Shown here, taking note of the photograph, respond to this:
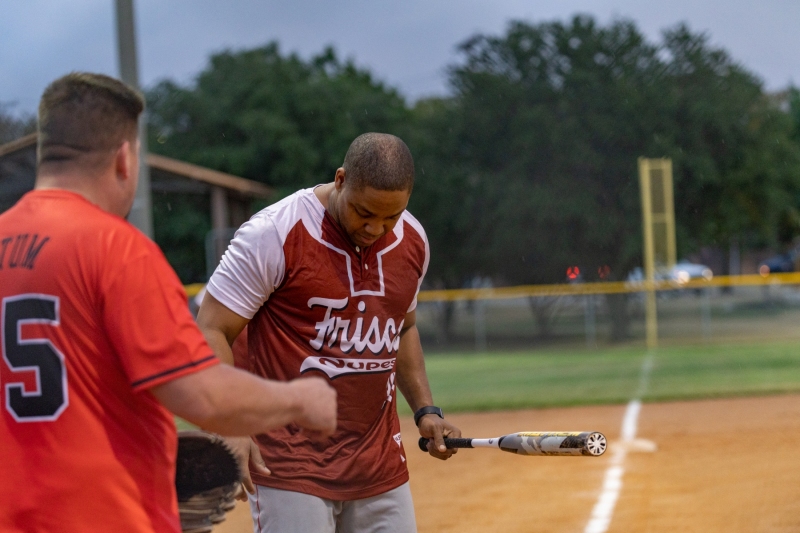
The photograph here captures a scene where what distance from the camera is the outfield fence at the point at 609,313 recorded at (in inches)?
825

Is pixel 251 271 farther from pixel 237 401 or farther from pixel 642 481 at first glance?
pixel 642 481

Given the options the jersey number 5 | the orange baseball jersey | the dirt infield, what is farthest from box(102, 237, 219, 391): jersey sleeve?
the dirt infield

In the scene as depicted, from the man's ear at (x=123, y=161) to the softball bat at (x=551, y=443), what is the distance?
1.74 meters

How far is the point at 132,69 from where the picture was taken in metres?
7.96

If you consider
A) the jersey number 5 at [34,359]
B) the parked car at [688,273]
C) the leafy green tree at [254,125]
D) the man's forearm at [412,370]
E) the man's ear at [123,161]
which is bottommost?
the parked car at [688,273]

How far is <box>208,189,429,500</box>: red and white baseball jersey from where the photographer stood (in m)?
3.27

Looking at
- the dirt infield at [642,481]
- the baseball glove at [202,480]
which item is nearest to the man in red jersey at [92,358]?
the baseball glove at [202,480]

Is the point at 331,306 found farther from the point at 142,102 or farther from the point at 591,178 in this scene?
the point at 591,178

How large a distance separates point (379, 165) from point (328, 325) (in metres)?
0.59

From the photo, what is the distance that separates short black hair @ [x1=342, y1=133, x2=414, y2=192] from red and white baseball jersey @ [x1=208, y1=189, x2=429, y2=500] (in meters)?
0.23

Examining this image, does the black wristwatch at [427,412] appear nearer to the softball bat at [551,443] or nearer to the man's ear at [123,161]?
the softball bat at [551,443]

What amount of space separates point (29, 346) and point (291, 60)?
118ft

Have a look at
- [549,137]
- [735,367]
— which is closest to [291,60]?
[549,137]

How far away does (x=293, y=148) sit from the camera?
30719 mm
